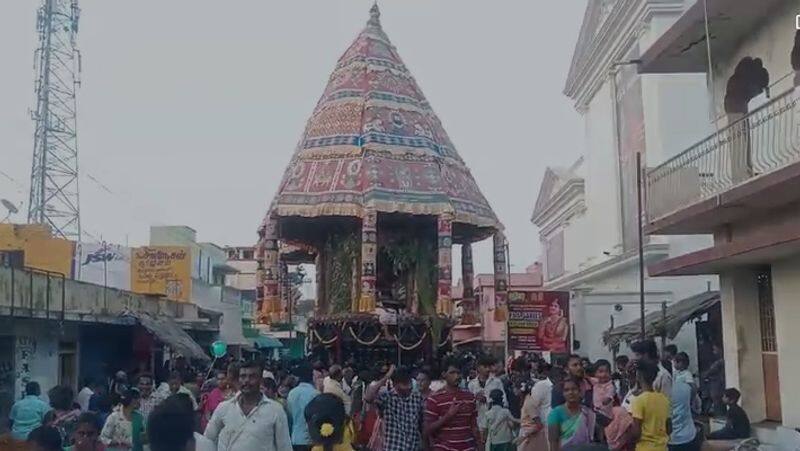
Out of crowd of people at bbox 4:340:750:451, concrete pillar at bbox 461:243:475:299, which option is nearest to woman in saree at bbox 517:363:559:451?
crowd of people at bbox 4:340:750:451

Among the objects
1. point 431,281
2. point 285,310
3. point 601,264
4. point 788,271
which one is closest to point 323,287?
point 285,310

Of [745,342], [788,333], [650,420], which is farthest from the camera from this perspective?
[745,342]

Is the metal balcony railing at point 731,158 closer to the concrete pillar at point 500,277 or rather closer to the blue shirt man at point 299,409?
the blue shirt man at point 299,409

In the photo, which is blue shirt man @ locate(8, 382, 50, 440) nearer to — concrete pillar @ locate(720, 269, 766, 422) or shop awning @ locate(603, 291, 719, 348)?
concrete pillar @ locate(720, 269, 766, 422)

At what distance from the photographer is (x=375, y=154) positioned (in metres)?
22.2

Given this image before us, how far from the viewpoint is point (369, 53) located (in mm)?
24344

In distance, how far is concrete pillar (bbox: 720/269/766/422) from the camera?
13.7m

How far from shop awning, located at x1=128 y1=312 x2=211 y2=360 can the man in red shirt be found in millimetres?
14931

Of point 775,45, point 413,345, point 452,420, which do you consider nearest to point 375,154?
point 413,345

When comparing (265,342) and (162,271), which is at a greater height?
(162,271)

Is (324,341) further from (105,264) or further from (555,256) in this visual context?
(555,256)

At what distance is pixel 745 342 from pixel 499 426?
5005mm

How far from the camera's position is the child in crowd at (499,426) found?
10.8m

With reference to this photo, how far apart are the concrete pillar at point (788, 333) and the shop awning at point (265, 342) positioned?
31.9m
